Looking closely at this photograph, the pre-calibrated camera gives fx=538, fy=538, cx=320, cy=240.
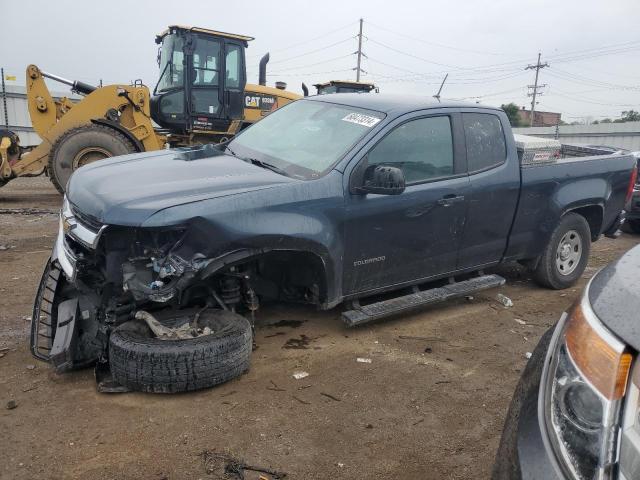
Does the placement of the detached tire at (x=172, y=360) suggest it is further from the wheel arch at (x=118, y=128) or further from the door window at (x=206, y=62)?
the door window at (x=206, y=62)

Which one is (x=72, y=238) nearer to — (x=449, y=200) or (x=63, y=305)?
(x=63, y=305)

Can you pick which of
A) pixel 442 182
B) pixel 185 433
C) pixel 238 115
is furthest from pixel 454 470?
pixel 238 115

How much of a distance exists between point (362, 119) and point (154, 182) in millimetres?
1690

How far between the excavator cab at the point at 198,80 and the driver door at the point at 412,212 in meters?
7.32

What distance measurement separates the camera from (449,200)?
439 cm

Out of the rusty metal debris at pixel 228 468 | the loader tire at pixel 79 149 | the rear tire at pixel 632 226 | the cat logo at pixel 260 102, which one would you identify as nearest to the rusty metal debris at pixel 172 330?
the rusty metal debris at pixel 228 468

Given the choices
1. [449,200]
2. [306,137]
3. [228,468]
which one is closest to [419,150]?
[449,200]

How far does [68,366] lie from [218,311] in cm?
98

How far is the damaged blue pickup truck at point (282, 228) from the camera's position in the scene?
324 centimetres

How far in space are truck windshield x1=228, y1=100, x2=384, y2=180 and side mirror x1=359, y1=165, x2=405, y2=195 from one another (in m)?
0.28

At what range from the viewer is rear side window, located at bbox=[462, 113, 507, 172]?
467cm

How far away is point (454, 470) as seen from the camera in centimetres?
278

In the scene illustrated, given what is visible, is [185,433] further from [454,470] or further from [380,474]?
[454,470]

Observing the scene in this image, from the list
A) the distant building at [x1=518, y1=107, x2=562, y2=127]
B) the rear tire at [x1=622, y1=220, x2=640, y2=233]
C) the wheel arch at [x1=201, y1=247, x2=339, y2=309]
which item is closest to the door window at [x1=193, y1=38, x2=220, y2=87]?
the wheel arch at [x1=201, y1=247, x2=339, y2=309]
